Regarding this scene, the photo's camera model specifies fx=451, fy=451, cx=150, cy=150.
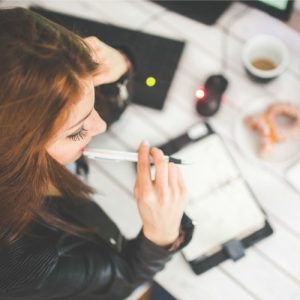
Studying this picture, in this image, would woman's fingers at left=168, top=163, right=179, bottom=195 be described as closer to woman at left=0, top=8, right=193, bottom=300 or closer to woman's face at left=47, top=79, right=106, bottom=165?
woman at left=0, top=8, right=193, bottom=300

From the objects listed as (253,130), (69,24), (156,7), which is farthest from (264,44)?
(69,24)

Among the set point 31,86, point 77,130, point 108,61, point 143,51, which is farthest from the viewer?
point 143,51

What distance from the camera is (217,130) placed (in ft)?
3.39

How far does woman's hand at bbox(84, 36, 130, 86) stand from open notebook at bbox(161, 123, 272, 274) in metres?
0.20

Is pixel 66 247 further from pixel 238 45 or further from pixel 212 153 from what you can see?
pixel 238 45

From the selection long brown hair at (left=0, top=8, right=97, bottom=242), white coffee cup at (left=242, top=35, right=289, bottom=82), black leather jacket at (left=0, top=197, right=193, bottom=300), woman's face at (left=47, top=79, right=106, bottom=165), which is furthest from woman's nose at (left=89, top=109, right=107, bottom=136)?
white coffee cup at (left=242, top=35, right=289, bottom=82)

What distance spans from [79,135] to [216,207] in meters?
0.36

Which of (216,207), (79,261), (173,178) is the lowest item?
(79,261)

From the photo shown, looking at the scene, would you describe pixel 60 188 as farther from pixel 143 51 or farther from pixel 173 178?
pixel 143 51

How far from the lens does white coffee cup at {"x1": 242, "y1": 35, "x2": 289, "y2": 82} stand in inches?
39.5

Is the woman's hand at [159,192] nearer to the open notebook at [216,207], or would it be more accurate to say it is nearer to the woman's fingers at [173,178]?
the woman's fingers at [173,178]

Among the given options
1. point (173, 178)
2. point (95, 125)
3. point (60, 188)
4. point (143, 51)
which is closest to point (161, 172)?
point (173, 178)

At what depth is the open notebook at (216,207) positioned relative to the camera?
0.93m

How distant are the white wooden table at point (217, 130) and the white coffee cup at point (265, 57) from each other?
42 millimetres
